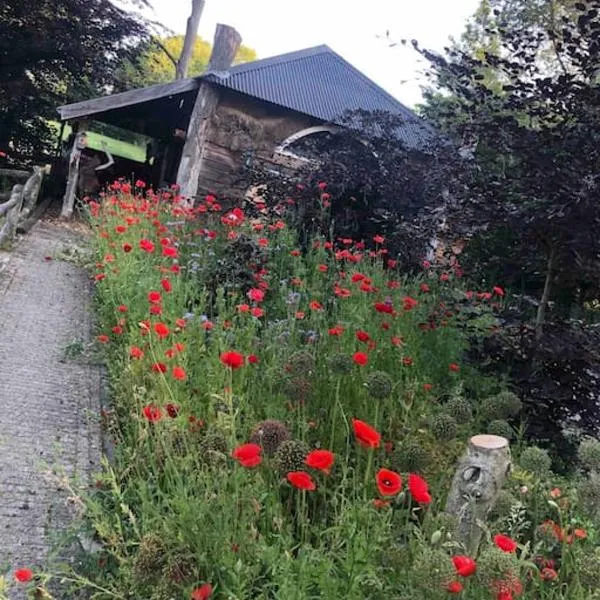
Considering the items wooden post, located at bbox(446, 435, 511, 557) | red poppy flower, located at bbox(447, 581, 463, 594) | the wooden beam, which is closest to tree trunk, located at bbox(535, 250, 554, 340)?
wooden post, located at bbox(446, 435, 511, 557)

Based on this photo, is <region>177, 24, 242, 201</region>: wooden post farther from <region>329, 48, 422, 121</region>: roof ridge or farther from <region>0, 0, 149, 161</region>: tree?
<region>0, 0, 149, 161</region>: tree

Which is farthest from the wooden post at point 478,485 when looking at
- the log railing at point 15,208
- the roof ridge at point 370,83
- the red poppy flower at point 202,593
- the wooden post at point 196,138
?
the roof ridge at point 370,83

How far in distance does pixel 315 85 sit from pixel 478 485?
11.0 metres

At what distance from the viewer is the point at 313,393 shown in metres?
2.95

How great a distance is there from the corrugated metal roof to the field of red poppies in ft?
21.7

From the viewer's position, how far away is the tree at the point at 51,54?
14172 millimetres

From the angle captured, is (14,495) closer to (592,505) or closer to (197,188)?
(592,505)

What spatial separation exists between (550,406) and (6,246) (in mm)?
6387

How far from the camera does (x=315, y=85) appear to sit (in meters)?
11.7

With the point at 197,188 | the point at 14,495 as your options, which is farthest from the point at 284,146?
the point at 14,495

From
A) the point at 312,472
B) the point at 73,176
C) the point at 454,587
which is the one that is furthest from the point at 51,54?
the point at 454,587

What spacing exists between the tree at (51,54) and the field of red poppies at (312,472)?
12203 millimetres

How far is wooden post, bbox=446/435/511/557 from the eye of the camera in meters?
1.77

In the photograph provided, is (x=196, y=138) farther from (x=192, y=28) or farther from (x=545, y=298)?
(x=192, y=28)
